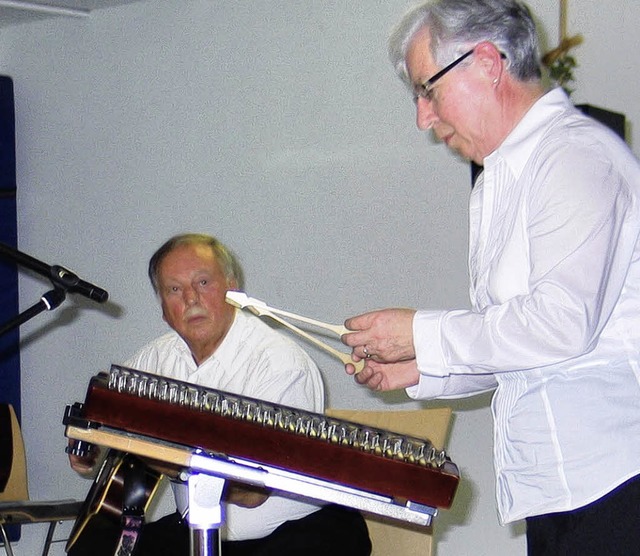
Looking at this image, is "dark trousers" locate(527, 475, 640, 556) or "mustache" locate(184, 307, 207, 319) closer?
"dark trousers" locate(527, 475, 640, 556)

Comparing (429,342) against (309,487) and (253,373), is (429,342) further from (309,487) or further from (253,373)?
(253,373)

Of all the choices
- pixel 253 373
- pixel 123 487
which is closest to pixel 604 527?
pixel 123 487

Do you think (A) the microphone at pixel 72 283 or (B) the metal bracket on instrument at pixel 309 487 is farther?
(A) the microphone at pixel 72 283

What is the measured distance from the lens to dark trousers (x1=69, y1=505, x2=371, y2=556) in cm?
258

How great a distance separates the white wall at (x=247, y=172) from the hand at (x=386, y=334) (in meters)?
A: 2.12

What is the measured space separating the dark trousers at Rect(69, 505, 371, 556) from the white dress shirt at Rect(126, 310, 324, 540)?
4cm

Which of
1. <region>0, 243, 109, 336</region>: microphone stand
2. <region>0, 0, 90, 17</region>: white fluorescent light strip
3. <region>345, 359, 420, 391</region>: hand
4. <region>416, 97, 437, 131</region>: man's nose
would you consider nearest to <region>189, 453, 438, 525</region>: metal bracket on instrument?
<region>345, 359, 420, 391</region>: hand

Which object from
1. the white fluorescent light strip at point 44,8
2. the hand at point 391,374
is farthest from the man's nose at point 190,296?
the white fluorescent light strip at point 44,8

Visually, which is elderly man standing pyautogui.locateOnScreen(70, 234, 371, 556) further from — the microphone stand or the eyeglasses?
the eyeglasses

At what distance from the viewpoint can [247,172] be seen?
14.2ft

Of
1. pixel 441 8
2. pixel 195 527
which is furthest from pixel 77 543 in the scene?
pixel 441 8

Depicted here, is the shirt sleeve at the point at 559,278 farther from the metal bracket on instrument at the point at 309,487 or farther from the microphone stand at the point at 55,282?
the microphone stand at the point at 55,282

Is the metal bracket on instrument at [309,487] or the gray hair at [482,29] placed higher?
the gray hair at [482,29]

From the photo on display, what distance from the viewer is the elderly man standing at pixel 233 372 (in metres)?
2.63
